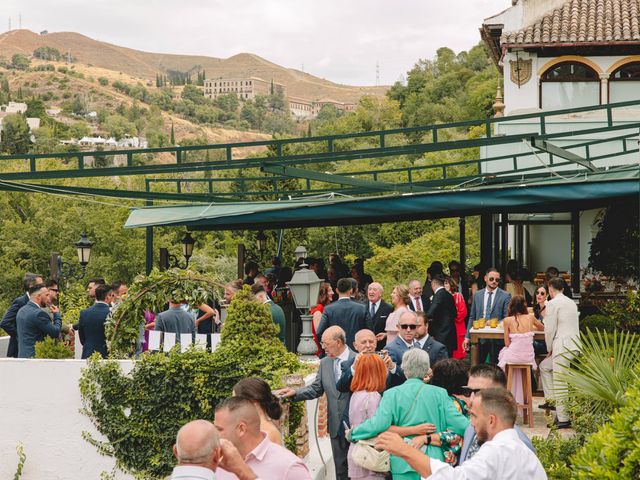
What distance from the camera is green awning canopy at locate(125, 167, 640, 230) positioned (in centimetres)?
1160

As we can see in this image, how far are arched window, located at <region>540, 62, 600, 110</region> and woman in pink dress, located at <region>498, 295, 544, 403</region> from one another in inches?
595

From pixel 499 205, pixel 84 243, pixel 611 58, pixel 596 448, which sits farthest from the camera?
pixel 611 58

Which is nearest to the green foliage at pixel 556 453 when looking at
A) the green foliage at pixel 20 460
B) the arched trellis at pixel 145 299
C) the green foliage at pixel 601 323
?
the green foliage at pixel 601 323

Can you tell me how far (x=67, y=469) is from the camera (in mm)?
10234

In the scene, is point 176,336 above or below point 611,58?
below

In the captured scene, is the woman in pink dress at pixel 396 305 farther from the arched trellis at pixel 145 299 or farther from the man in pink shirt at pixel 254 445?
the man in pink shirt at pixel 254 445

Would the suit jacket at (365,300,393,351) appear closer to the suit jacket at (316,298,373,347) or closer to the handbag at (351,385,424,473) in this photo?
the suit jacket at (316,298,373,347)

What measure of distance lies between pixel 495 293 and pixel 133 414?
5.01 metres

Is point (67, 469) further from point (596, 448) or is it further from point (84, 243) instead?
point (84, 243)

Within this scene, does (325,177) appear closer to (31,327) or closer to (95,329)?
(95,329)

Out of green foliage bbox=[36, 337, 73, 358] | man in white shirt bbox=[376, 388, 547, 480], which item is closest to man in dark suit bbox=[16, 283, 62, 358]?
green foliage bbox=[36, 337, 73, 358]

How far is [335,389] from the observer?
24.1 ft

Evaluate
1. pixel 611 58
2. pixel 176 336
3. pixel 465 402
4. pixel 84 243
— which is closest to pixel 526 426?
pixel 176 336

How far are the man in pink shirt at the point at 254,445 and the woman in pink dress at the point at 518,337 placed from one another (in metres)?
6.46
